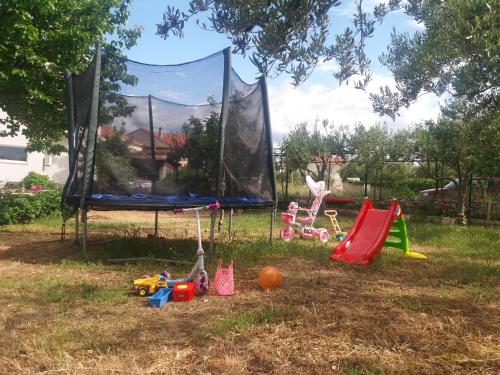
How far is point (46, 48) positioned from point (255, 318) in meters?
6.01

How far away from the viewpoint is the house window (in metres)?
20.0

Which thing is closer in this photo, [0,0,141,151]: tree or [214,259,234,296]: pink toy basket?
[214,259,234,296]: pink toy basket

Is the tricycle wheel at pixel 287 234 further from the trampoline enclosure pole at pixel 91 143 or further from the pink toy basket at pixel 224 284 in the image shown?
the pink toy basket at pixel 224 284

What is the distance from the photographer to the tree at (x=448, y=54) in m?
3.70

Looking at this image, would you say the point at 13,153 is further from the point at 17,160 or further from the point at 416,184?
the point at 416,184

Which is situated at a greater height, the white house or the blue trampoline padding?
the white house

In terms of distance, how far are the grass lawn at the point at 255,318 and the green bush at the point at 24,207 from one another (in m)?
2.84

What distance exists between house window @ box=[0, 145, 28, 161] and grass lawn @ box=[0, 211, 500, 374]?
15.3 meters

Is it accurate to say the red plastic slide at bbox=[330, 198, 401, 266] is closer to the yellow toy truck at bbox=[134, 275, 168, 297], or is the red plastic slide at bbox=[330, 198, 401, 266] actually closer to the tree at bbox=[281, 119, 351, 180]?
the yellow toy truck at bbox=[134, 275, 168, 297]

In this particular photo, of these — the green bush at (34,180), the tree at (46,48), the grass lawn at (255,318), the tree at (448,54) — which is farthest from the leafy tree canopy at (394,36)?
the green bush at (34,180)

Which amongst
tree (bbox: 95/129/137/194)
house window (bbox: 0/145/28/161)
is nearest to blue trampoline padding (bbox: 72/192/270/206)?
tree (bbox: 95/129/137/194)

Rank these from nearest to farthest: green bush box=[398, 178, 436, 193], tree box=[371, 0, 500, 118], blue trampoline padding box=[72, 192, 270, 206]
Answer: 1. tree box=[371, 0, 500, 118]
2. blue trampoline padding box=[72, 192, 270, 206]
3. green bush box=[398, 178, 436, 193]

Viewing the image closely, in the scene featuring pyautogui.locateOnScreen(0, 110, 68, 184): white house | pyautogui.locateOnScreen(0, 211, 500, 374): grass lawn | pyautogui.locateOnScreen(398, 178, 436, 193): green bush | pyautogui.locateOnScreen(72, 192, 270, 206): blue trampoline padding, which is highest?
pyautogui.locateOnScreen(0, 110, 68, 184): white house

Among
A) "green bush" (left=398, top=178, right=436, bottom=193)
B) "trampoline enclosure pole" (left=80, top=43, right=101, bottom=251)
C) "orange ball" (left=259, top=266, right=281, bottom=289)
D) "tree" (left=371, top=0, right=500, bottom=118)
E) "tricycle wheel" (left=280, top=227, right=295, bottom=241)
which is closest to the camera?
"tree" (left=371, top=0, right=500, bottom=118)
